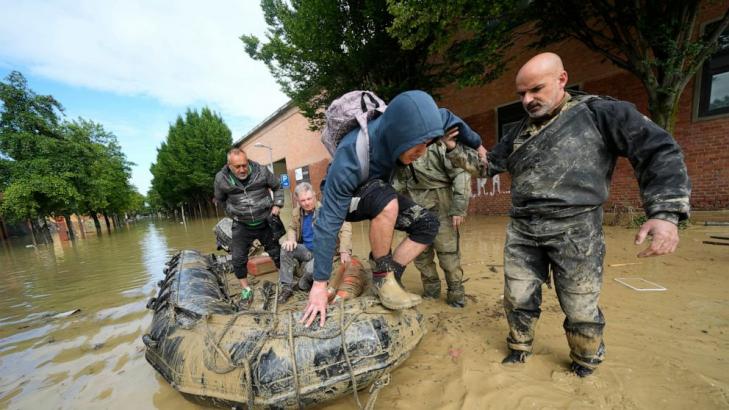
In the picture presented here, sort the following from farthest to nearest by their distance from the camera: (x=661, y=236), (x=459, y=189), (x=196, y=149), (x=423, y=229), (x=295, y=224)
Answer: (x=196, y=149), (x=295, y=224), (x=459, y=189), (x=423, y=229), (x=661, y=236)

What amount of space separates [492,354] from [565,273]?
35.5 inches

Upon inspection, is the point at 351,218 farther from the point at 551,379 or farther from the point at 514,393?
the point at 551,379

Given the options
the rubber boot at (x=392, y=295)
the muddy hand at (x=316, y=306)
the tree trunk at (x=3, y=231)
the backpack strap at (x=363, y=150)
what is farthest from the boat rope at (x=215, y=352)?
the tree trunk at (x=3, y=231)

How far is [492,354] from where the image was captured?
7.20ft

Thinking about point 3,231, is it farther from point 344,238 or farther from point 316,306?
point 316,306

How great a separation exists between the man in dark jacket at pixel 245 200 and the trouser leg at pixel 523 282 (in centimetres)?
316

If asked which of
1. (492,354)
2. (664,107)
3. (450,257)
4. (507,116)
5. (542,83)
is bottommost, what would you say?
(492,354)

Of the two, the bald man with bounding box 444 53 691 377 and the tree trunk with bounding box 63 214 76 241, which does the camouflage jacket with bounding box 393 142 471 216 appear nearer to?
the bald man with bounding box 444 53 691 377

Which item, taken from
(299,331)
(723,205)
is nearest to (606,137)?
(299,331)

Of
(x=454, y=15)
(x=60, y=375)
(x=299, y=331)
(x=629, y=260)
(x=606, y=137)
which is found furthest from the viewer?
(x=454, y=15)

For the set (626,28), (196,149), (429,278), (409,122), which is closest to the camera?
(409,122)

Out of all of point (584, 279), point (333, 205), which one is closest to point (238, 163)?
point (333, 205)

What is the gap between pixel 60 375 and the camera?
2.60 m

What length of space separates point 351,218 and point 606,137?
5.65ft
